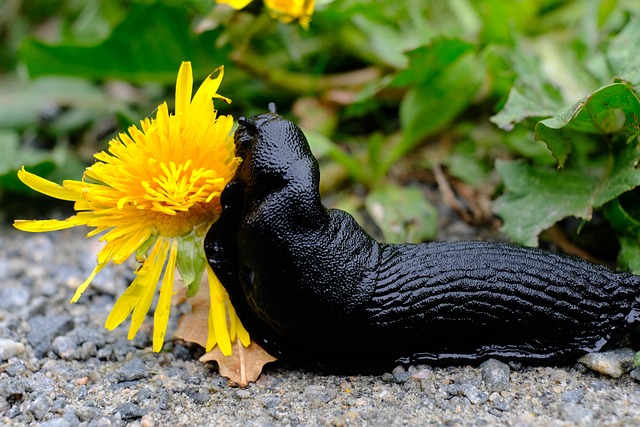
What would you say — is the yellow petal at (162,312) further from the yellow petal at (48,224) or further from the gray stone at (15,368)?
the gray stone at (15,368)

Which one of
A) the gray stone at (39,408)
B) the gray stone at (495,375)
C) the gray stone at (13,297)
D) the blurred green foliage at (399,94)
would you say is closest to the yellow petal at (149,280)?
the gray stone at (39,408)

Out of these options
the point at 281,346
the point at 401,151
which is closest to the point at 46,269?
the point at 281,346

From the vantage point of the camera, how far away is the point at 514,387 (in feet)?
7.30

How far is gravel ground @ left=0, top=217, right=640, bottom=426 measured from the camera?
2.07m

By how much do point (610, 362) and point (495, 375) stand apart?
0.38 metres

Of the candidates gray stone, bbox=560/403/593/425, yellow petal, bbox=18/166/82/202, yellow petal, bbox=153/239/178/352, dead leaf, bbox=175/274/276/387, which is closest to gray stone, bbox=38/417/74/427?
yellow petal, bbox=153/239/178/352

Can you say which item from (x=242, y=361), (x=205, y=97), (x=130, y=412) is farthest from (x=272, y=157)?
(x=130, y=412)

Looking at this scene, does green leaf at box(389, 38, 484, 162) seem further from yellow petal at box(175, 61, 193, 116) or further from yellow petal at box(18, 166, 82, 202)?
yellow petal at box(18, 166, 82, 202)

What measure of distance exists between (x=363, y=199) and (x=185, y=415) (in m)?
1.67

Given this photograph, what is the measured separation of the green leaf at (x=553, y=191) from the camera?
2.70 meters

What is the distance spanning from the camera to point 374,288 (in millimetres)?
2291

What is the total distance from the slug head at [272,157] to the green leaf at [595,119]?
0.87 m

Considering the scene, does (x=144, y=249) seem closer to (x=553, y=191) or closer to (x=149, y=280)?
(x=149, y=280)

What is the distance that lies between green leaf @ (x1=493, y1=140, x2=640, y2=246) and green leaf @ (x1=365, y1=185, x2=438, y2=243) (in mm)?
388
